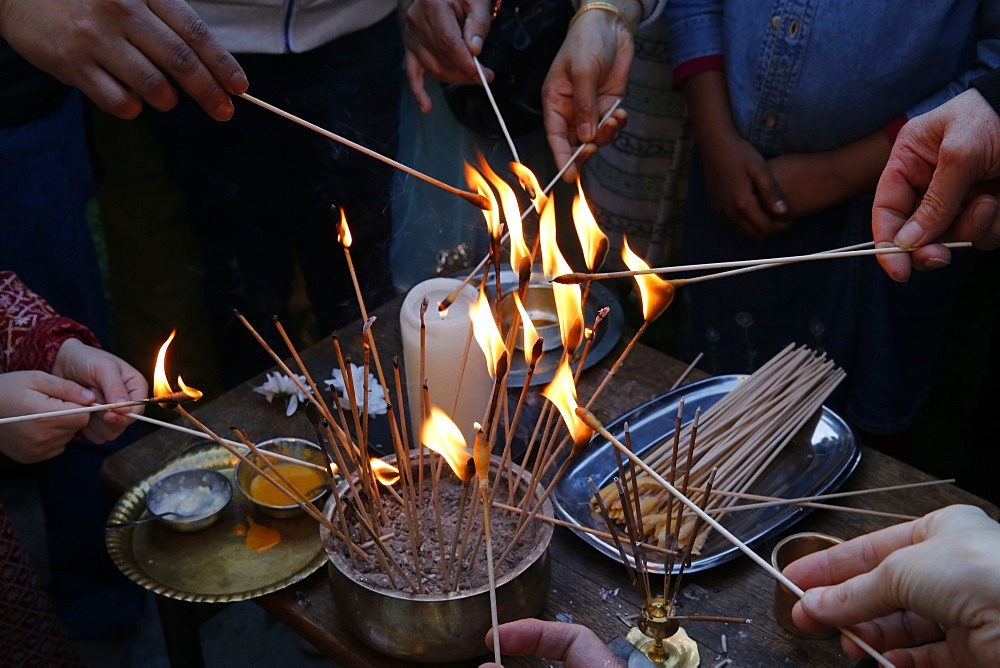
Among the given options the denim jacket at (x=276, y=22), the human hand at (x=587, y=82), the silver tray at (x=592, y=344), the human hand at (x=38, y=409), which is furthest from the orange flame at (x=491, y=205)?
the denim jacket at (x=276, y=22)

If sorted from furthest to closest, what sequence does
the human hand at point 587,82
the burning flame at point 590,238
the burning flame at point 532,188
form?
1. the human hand at point 587,82
2. the burning flame at point 532,188
3. the burning flame at point 590,238

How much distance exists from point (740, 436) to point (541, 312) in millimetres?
706

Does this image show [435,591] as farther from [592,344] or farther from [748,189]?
[748,189]

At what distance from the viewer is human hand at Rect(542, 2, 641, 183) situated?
216 centimetres

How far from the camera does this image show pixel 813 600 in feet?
3.87

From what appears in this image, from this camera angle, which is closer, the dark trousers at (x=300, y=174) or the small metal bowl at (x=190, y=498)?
the small metal bowl at (x=190, y=498)

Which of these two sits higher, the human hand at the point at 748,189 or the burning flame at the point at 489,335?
the burning flame at the point at 489,335

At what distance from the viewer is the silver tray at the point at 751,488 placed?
5.25 feet

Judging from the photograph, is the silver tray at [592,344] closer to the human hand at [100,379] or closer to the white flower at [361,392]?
the white flower at [361,392]

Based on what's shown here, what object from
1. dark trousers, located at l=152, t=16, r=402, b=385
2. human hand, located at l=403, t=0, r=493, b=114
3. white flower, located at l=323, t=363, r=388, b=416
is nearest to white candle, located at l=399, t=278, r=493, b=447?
white flower, located at l=323, t=363, r=388, b=416

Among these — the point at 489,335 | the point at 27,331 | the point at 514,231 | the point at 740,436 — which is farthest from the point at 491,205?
the point at 27,331

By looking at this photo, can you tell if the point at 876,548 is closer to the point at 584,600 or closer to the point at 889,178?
the point at 584,600

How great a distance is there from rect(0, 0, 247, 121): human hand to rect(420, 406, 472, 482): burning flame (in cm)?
85

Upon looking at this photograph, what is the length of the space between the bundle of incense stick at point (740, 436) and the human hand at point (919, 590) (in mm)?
309
